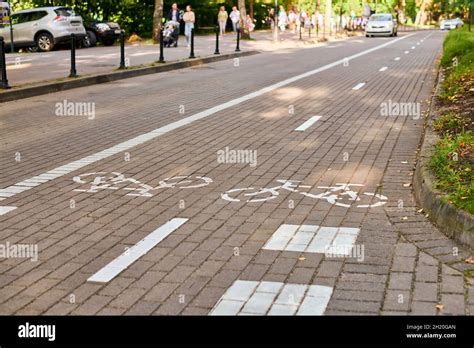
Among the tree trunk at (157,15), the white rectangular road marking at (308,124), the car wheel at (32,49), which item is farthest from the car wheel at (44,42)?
the white rectangular road marking at (308,124)

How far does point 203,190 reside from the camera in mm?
7602

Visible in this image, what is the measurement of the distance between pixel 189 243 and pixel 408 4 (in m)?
101

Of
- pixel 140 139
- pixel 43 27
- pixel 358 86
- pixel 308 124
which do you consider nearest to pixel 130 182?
pixel 140 139

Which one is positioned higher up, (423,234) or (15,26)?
(15,26)

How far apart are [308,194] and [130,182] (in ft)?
6.42

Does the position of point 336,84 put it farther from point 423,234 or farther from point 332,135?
point 423,234

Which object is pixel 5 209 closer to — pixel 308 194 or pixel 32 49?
pixel 308 194

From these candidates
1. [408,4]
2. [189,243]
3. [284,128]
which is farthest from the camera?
[408,4]

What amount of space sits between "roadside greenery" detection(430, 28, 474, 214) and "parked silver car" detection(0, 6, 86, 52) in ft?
64.4

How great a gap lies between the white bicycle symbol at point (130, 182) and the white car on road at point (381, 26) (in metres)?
48.0

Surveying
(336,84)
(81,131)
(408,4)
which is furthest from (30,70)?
(408,4)

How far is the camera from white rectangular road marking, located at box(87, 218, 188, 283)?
5102 mm

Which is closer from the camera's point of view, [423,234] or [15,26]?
[423,234]

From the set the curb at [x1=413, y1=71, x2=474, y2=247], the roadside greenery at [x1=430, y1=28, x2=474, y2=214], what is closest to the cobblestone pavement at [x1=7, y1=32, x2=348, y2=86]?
the roadside greenery at [x1=430, y1=28, x2=474, y2=214]
